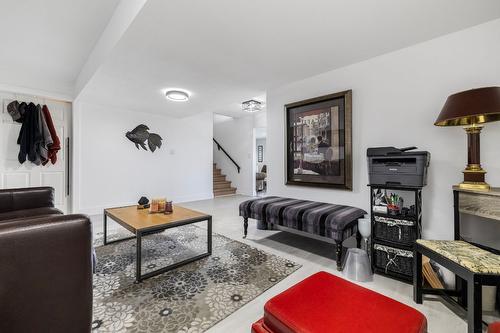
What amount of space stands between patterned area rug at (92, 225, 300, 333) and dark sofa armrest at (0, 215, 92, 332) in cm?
59

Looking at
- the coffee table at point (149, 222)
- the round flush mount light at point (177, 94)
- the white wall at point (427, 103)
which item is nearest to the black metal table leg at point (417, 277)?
the white wall at point (427, 103)

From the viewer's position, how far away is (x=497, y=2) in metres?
1.69

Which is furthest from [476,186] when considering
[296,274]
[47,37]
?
[47,37]

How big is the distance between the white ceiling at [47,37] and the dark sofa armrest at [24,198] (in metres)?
1.87

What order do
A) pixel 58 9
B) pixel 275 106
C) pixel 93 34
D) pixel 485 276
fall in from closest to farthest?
pixel 485 276, pixel 58 9, pixel 93 34, pixel 275 106

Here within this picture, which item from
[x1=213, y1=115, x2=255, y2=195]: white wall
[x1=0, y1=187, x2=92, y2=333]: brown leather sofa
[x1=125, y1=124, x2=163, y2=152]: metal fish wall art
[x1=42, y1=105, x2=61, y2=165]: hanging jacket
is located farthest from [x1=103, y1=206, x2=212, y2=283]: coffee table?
[x1=213, y1=115, x2=255, y2=195]: white wall

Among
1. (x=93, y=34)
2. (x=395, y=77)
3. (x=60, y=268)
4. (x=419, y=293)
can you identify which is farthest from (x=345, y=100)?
(x=93, y=34)

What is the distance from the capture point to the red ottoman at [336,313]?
831 millimetres

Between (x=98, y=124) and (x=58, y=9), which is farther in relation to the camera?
(x=98, y=124)

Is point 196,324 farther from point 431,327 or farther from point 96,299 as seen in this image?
point 431,327

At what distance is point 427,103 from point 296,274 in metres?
2.13

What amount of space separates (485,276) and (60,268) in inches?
82.4

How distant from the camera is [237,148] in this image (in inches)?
293

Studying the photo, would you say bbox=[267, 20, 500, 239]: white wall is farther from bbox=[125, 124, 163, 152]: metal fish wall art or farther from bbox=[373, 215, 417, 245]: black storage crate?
bbox=[125, 124, 163, 152]: metal fish wall art
